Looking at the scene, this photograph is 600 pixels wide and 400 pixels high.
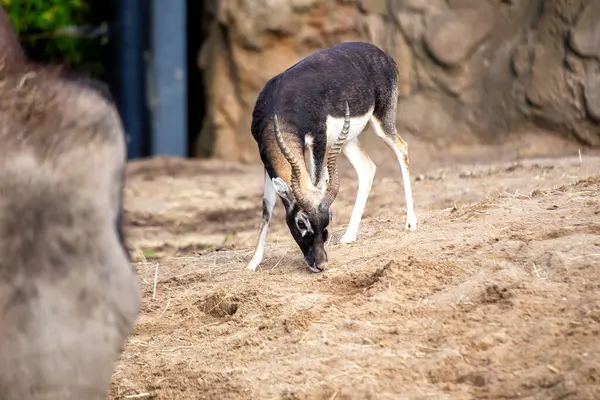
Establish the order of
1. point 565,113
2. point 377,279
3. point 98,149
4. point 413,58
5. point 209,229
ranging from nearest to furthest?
point 98,149, point 377,279, point 209,229, point 565,113, point 413,58

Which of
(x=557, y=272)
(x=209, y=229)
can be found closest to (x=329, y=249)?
(x=557, y=272)

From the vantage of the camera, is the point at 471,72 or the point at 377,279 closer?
the point at 377,279

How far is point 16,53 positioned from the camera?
3078 mm

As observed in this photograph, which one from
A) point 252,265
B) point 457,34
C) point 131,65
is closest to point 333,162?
point 252,265

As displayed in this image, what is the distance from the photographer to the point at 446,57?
36.3 ft

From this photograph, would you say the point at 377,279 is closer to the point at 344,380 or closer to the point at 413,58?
the point at 344,380

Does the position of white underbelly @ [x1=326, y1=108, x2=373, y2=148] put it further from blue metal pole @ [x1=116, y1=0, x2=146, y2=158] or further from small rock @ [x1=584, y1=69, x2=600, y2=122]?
blue metal pole @ [x1=116, y1=0, x2=146, y2=158]

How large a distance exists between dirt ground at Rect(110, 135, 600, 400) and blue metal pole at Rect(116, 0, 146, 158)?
5.69 meters

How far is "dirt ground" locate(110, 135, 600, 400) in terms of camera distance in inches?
155

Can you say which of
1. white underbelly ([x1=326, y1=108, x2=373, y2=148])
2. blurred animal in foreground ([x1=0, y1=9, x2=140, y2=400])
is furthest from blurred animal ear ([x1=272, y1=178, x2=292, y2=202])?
blurred animal in foreground ([x1=0, y1=9, x2=140, y2=400])

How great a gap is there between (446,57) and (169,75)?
3501mm

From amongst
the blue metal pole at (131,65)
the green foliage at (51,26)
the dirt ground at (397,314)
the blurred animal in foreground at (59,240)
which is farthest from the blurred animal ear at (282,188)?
the blue metal pole at (131,65)

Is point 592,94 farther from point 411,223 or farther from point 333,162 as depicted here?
point 333,162

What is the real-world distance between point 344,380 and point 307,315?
79cm
